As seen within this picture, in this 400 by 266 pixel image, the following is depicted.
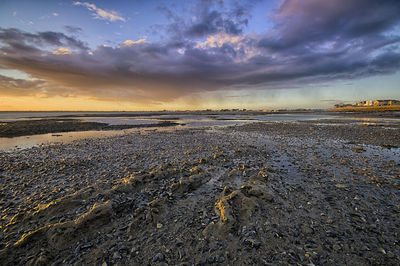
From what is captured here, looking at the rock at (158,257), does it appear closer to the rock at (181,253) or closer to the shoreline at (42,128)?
the rock at (181,253)

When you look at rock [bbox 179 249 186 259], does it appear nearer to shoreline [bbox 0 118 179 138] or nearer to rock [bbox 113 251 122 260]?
rock [bbox 113 251 122 260]

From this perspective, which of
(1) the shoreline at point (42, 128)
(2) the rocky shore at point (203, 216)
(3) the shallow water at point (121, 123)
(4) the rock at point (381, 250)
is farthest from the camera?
(1) the shoreline at point (42, 128)

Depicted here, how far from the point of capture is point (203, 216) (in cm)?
525

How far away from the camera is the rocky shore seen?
12.5ft

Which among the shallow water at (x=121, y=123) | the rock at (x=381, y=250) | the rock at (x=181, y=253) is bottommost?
the rock at (x=181, y=253)

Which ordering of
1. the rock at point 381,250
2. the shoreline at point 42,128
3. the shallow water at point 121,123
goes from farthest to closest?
the shoreline at point 42,128, the shallow water at point 121,123, the rock at point 381,250

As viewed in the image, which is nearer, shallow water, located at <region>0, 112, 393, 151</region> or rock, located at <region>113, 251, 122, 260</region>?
rock, located at <region>113, 251, 122, 260</region>

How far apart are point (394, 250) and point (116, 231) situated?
702 centimetres

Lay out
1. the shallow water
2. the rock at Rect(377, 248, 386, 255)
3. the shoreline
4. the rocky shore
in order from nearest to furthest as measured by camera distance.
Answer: the rock at Rect(377, 248, 386, 255)
the rocky shore
the shallow water
the shoreline

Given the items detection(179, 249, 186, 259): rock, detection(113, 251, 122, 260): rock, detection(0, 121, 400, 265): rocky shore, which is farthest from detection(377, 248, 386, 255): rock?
detection(113, 251, 122, 260): rock

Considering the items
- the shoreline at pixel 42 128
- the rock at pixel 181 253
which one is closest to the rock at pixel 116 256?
the rock at pixel 181 253

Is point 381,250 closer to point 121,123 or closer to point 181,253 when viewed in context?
point 181,253

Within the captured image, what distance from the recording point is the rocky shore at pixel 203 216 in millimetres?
3805

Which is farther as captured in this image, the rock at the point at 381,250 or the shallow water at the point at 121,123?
the shallow water at the point at 121,123
